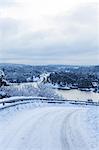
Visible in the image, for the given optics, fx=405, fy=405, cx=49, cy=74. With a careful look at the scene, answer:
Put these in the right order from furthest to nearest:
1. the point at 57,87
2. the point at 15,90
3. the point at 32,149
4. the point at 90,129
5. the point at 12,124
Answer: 1. the point at 57,87
2. the point at 15,90
3. the point at 12,124
4. the point at 90,129
5. the point at 32,149

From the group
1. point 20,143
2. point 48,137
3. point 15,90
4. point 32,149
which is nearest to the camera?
point 32,149

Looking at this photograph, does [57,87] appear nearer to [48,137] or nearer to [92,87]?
[92,87]

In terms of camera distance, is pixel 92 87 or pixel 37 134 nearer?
pixel 37 134

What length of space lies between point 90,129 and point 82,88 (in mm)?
135666

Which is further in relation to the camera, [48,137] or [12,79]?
[12,79]

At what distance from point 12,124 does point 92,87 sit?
5290 inches

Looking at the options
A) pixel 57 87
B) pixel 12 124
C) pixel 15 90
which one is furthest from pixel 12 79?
pixel 12 124

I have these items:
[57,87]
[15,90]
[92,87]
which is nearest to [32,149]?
A: [15,90]

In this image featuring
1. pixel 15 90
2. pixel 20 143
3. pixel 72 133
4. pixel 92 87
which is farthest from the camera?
pixel 92 87

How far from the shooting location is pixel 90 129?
1778 cm

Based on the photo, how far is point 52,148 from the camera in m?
13.0

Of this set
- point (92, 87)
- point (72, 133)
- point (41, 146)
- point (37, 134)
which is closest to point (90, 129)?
point (72, 133)

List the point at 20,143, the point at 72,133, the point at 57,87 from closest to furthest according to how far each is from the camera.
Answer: the point at 20,143 < the point at 72,133 < the point at 57,87

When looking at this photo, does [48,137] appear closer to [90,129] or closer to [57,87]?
[90,129]
